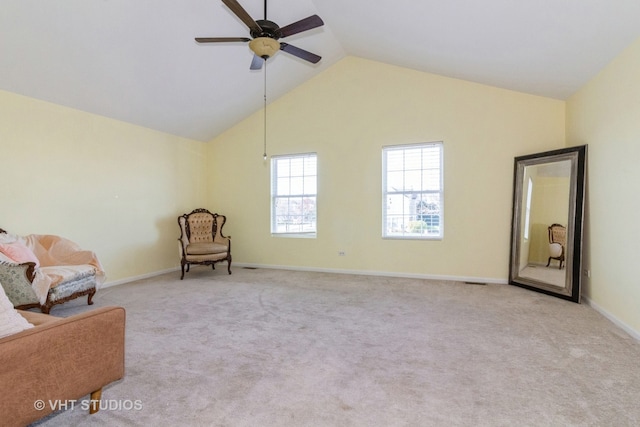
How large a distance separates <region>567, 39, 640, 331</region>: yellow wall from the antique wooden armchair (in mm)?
5085

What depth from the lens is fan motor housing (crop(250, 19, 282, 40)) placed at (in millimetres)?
2695

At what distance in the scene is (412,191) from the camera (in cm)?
526

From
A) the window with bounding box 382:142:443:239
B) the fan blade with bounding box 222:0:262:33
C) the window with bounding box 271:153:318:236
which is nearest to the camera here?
the fan blade with bounding box 222:0:262:33

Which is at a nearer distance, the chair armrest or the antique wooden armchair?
the chair armrest

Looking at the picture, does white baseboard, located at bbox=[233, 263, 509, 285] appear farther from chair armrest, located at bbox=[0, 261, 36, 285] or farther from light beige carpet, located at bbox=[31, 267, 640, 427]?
chair armrest, located at bbox=[0, 261, 36, 285]

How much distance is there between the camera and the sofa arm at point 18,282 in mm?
2857

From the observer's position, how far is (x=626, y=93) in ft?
9.98

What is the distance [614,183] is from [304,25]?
3458 mm

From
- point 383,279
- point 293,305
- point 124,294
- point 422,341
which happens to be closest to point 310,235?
point 383,279

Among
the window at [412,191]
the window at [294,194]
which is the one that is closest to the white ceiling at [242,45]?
the window at [412,191]

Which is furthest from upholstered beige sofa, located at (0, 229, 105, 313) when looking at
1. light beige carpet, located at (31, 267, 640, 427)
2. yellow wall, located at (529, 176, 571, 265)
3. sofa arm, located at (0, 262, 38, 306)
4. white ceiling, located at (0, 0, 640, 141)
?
yellow wall, located at (529, 176, 571, 265)

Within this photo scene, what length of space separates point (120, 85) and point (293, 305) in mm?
3598

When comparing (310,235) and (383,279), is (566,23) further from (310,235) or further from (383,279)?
(310,235)

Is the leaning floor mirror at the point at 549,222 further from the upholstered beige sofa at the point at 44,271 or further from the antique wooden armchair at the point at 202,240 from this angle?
the upholstered beige sofa at the point at 44,271
